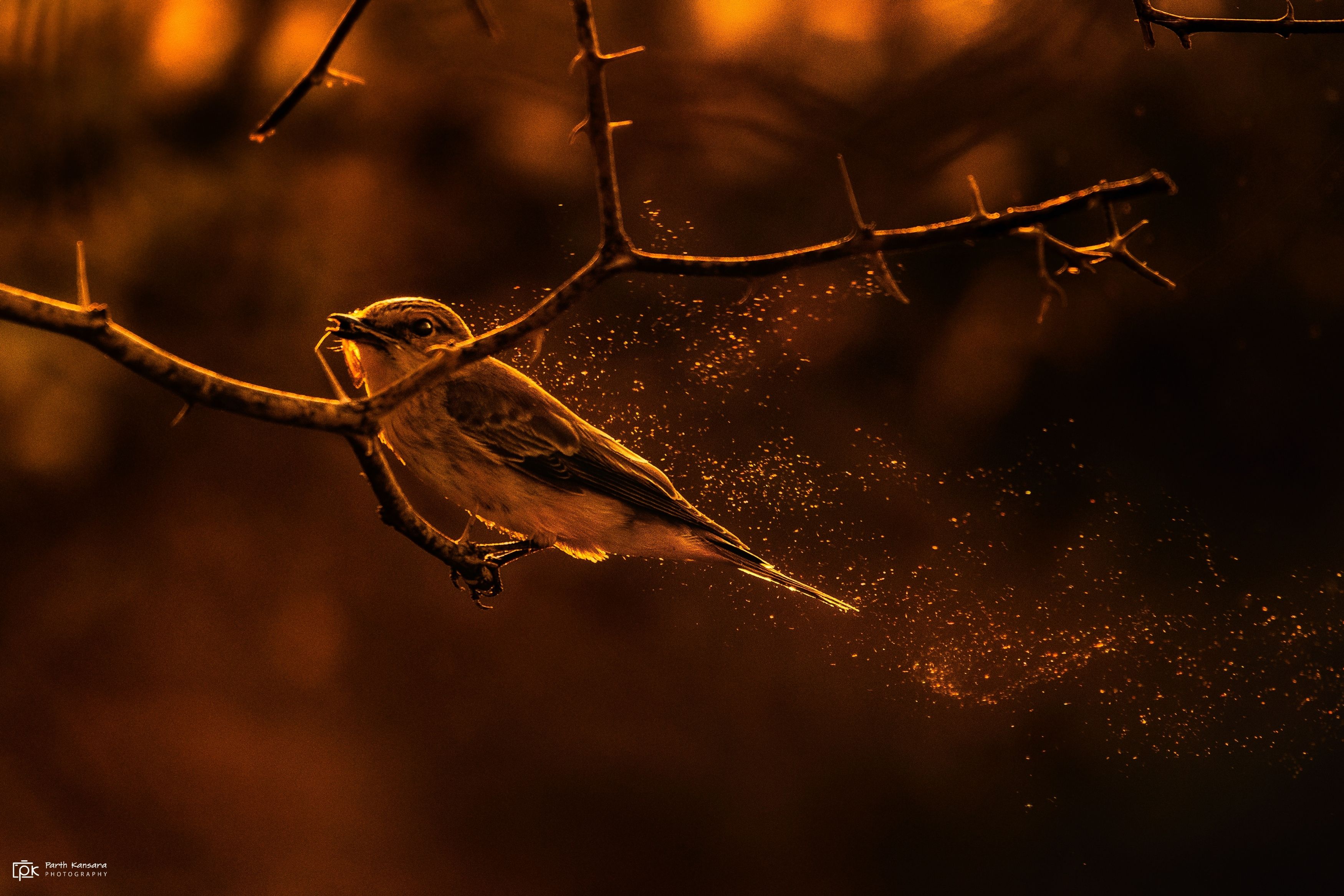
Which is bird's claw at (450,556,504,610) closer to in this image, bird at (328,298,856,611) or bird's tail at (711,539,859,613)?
bird at (328,298,856,611)

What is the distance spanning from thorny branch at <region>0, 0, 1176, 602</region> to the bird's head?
0.76ft

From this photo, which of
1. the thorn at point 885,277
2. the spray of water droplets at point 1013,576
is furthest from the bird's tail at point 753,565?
the thorn at point 885,277

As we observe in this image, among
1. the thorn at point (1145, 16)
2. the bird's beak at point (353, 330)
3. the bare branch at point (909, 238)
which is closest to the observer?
the bare branch at point (909, 238)

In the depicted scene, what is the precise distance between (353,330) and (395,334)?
58 millimetres

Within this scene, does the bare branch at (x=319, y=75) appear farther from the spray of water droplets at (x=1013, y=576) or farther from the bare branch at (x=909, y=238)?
the spray of water droplets at (x=1013, y=576)

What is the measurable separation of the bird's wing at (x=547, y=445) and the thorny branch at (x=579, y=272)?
280 millimetres

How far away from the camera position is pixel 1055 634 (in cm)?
187

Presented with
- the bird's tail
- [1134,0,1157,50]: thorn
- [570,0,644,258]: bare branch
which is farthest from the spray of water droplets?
[570,0,644,258]: bare branch

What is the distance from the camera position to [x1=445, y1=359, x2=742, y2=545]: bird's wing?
1.28 m

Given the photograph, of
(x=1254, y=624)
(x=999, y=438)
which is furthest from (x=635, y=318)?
(x=1254, y=624)

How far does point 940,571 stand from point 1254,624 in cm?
70

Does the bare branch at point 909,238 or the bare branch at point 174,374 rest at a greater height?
the bare branch at point 909,238

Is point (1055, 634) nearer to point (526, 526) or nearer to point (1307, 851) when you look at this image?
point (1307, 851)

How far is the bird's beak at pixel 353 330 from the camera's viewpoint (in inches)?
47.1
